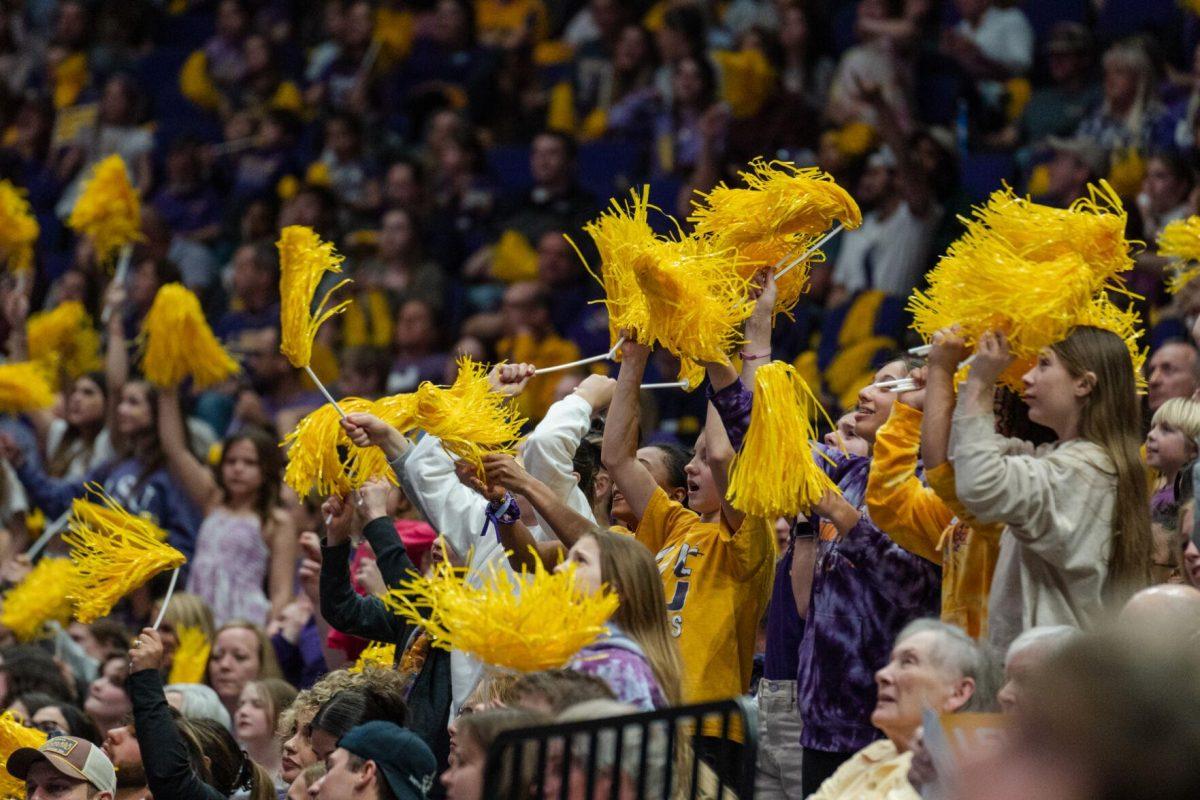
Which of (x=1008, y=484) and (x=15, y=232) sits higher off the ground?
(x=15, y=232)

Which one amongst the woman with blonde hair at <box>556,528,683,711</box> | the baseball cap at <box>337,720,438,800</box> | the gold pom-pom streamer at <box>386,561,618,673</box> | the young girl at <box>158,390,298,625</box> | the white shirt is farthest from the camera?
the white shirt

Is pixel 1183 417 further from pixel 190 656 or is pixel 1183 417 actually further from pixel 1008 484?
pixel 190 656

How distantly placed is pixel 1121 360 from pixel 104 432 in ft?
18.5

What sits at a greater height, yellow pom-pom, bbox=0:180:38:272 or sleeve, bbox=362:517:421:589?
yellow pom-pom, bbox=0:180:38:272

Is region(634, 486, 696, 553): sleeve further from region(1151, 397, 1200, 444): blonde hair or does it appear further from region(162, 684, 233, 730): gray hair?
region(162, 684, 233, 730): gray hair

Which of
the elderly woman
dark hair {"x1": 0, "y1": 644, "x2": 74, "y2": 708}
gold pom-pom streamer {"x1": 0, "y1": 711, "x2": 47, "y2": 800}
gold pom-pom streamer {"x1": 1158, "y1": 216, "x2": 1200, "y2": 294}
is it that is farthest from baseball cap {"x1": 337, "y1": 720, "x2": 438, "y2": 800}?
dark hair {"x1": 0, "y1": 644, "x2": 74, "y2": 708}

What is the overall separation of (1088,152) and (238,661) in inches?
156

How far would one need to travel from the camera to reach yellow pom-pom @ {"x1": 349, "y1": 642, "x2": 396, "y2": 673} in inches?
178

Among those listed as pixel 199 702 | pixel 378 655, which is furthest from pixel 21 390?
pixel 378 655

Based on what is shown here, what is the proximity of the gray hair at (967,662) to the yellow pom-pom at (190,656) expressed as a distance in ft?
11.0

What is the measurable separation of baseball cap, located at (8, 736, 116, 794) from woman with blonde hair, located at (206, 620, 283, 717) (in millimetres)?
1307

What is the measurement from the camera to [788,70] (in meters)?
9.05

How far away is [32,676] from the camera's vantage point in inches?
232

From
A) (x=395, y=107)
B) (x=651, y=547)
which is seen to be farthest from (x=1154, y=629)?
(x=395, y=107)
